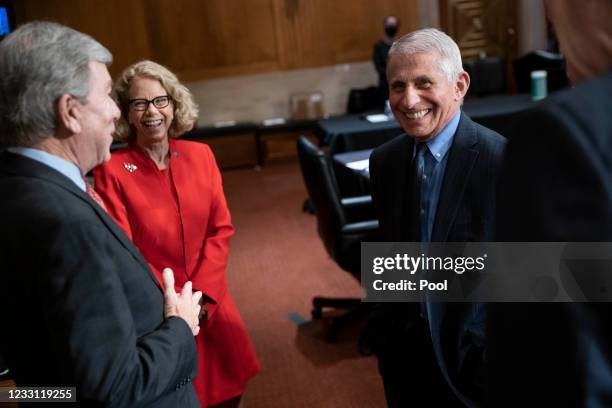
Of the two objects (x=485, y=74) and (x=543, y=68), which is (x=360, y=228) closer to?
(x=485, y=74)

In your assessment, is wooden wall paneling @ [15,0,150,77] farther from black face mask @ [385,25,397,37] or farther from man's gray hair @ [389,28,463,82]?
man's gray hair @ [389,28,463,82]

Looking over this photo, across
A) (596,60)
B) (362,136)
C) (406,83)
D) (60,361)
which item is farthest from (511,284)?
(362,136)

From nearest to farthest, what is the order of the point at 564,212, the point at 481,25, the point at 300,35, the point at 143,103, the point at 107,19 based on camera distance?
the point at 564,212 < the point at 143,103 < the point at 107,19 < the point at 300,35 < the point at 481,25

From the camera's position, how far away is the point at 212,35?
28.0 ft

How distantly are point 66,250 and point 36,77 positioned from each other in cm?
34

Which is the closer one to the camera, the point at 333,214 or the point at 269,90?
the point at 333,214

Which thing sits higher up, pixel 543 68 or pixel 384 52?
pixel 384 52

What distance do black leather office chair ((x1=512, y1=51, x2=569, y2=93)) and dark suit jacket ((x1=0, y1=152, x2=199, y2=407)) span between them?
6735 millimetres

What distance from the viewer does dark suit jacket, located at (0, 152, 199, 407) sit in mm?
1112

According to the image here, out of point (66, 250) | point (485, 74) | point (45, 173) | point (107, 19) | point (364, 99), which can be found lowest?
point (364, 99)

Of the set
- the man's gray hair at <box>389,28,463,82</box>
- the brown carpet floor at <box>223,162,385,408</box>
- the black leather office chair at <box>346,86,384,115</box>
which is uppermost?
the man's gray hair at <box>389,28,463,82</box>

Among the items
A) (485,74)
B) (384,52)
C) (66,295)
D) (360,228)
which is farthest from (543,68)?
(66,295)

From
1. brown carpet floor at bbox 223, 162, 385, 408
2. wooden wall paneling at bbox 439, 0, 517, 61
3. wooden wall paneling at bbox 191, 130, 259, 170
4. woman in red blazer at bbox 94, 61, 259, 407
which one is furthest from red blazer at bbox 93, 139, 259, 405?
wooden wall paneling at bbox 439, 0, 517, 61

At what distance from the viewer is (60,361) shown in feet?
3.74
